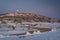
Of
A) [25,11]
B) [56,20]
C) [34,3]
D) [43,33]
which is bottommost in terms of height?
[43,33]

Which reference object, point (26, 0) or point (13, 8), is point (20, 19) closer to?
point (13, 8)

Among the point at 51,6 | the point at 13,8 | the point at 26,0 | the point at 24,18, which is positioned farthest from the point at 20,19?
the point at 51,6

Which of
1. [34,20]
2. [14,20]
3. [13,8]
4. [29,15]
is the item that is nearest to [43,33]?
[34,20]

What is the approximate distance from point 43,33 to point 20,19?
1.53ft

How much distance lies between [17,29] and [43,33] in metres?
0.45

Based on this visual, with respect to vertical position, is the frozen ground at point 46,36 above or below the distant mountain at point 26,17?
below

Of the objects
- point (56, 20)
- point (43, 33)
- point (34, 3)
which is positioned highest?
point (34, 3)

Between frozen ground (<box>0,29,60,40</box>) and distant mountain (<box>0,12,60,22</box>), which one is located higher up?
distant mountain (<box>0,12,60,22</box>)

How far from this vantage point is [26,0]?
1.97m

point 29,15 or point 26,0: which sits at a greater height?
point 26,0

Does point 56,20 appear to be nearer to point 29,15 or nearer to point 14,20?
point 29,15

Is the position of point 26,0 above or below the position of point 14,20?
above

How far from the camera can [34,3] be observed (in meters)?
1.99

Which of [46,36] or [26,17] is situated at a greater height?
[26,17]
